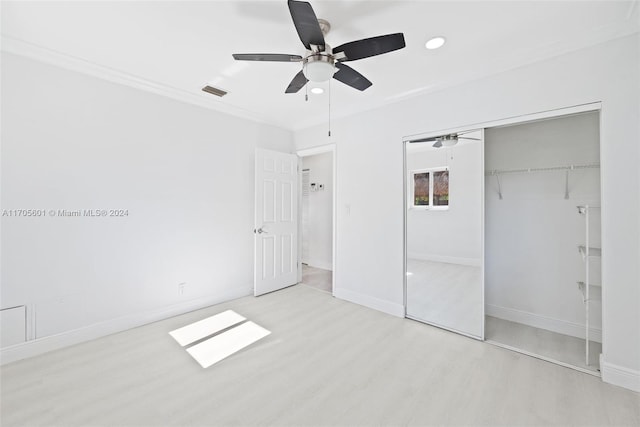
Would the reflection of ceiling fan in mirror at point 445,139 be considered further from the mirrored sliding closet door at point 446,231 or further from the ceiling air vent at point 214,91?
the ceiling air vent at point 214,91

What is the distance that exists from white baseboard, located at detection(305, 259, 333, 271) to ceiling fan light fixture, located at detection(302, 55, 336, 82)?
4.04 metres

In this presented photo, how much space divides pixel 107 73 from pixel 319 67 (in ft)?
7.46

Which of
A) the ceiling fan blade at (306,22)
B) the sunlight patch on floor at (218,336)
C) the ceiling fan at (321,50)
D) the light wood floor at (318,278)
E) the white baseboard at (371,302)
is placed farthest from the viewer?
the light wood floor at (318,278)

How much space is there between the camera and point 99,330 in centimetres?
263

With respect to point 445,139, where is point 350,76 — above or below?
above

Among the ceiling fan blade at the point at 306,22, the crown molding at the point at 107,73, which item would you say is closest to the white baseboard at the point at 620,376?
the ceiling fan blade at the point at 306,22

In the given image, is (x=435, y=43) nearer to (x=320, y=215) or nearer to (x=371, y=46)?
(x=371, y=46)

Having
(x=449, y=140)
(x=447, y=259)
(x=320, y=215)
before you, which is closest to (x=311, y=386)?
(x=447, y=259)

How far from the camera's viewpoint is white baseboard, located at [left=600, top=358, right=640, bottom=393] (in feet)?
6.23

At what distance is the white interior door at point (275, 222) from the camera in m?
3.82

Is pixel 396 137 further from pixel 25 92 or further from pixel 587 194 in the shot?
pixel 25 92

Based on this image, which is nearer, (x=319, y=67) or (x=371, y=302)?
(x=319, y=67)

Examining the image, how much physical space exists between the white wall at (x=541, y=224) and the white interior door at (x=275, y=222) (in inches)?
106

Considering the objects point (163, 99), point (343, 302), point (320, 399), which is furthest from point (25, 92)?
point (343, 302)
